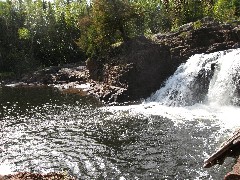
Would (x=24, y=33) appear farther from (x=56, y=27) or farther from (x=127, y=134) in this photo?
(x=127, y=134)

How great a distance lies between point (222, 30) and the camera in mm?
47781

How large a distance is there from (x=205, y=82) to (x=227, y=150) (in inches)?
1184

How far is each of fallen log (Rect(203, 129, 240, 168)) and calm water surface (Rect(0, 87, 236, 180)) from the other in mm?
9109

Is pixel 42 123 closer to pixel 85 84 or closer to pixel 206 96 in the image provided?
pixel 206 96

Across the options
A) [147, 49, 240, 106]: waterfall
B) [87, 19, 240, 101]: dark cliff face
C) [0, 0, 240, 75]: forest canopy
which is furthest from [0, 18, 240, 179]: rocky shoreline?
[0, 0, 240, 75]: forest canopy

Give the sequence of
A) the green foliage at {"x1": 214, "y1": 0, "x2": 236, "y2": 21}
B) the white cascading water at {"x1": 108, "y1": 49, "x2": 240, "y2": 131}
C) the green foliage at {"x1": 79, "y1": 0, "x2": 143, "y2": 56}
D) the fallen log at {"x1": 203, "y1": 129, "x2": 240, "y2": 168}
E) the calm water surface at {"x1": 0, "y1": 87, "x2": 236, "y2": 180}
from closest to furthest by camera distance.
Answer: the fallen log at {"x1": 203, "y1": 129, "x2": 240, "y2": 168} → the calm water surface at {"x1": 0, "y1": 87, "x2": 236, "y2": 180} → the white cascading water at {"x1": 108, "y1": 49, "x2": 240, "y2": 131} → the green foliage at {"x1": 79, "y1": 0, "x2": 143, "y2": 56} → the green foliage at {"x1": 214, "y1": 0, "x2": 236, "y2": 21}

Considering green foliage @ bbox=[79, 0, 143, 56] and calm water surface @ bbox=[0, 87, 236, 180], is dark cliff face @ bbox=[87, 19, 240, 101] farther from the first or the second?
calm water surface @ bbox=[0, 87, 236, 180]

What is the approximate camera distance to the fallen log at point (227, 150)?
9084mm

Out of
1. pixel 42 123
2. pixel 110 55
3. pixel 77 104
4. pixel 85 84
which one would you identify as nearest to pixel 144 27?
pixel 85 84

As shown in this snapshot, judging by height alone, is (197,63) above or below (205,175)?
above

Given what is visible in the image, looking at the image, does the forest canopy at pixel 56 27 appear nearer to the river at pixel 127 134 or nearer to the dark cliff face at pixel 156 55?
the dark cliff face at pixel 156 55

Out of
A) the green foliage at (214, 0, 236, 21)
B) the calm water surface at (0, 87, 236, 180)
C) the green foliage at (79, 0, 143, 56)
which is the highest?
the green foliage at (214, 0, 236, 21)

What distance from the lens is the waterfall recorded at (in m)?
34.9

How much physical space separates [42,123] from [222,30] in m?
30.7
